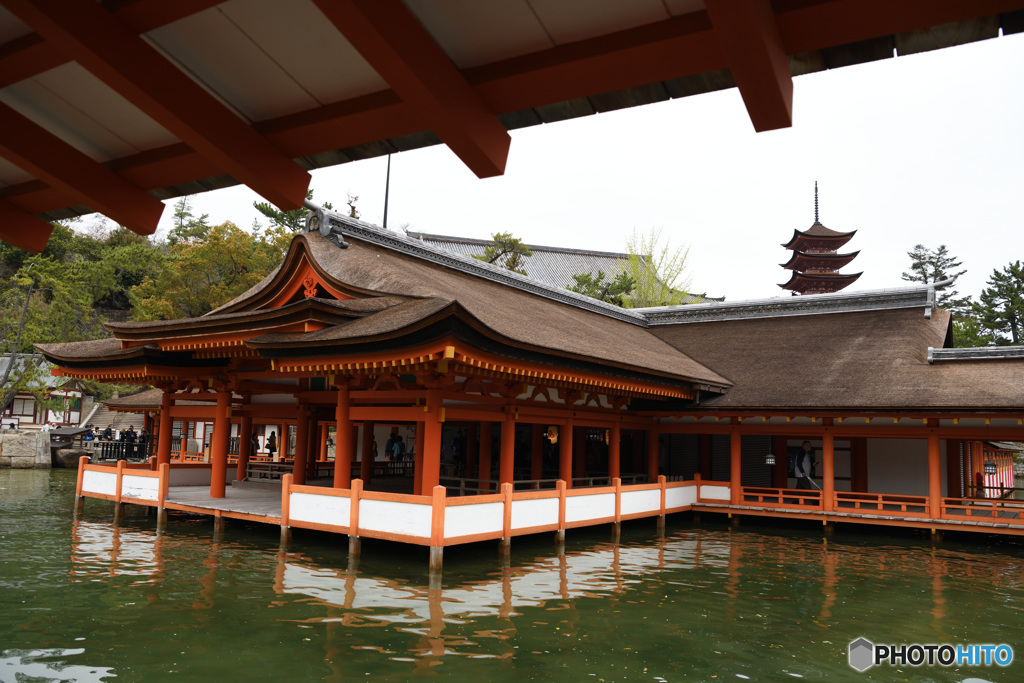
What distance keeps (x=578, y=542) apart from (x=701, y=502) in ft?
→ 17.6

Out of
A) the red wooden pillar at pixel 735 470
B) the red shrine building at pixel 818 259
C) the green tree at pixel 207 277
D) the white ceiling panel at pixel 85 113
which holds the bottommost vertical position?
the red wooden pillar at pixel 735 470

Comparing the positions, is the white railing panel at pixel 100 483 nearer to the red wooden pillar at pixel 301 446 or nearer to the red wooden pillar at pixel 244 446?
the red wooden pillar at pixel 244 446

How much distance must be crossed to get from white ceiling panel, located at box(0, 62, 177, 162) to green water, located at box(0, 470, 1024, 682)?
16.2ft

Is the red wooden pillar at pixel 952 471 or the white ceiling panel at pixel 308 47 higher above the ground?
the white ceiling panel at pixel 308 47

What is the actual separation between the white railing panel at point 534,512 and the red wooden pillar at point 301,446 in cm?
553

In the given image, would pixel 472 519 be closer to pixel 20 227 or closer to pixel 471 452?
pixel 20 227

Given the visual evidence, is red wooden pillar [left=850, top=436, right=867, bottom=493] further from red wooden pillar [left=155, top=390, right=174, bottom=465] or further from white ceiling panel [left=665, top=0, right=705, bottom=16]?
white ceiling panel [left=665, top=0, right=705, bottom=16]

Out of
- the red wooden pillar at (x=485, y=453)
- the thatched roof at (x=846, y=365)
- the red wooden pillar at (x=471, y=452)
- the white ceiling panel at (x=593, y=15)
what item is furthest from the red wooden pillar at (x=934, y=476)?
the white ceiling panel at (x=593, y=15)

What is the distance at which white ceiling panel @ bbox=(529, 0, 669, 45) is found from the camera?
2195 mm

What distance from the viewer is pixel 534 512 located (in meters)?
12.9

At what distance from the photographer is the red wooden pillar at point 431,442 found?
11.6 m

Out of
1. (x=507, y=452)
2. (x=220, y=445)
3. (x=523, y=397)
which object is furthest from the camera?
(x=220, y=445)

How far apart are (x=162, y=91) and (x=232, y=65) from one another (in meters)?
0.27

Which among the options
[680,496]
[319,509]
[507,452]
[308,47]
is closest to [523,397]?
[507,452]
